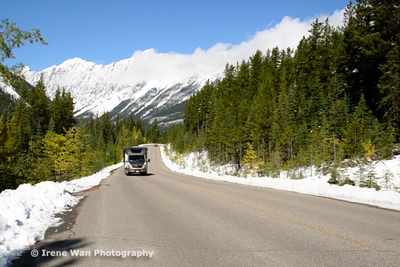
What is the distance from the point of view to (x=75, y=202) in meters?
12.6

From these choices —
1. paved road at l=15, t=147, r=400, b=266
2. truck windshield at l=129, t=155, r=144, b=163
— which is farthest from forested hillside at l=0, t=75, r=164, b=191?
paved road at l=15, t=147, r=400, b=266

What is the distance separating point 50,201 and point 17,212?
334cm

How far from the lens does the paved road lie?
5145 millimetres

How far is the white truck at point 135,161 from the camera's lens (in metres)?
35.1

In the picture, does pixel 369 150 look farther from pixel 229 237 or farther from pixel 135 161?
pixel 135 161

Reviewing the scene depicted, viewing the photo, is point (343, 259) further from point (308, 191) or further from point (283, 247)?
point (308, 191)

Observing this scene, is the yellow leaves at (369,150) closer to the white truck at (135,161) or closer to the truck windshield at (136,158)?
the white truck at (135,161)

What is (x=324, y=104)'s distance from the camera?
4103 cm

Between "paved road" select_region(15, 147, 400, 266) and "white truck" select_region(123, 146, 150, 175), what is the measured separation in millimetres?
24929

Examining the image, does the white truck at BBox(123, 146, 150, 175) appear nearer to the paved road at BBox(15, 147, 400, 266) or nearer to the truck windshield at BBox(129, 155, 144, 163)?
the truck windshield at BBox(129, 155, 144, 163)

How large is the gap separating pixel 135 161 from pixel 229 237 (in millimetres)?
30077

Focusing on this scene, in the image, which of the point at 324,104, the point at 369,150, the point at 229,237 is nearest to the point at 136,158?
the point at 369,150

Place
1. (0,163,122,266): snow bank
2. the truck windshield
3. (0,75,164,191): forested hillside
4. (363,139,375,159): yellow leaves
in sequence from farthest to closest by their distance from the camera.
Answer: (0,75,164,191): forested hillside < the truck windshield < (363,139,375,159): yellow leaves < (0,163,122,266): snow bank

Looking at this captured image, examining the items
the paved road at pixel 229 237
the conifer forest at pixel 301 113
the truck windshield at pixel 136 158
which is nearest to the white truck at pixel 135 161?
the truck windshield at pixel 136 158
